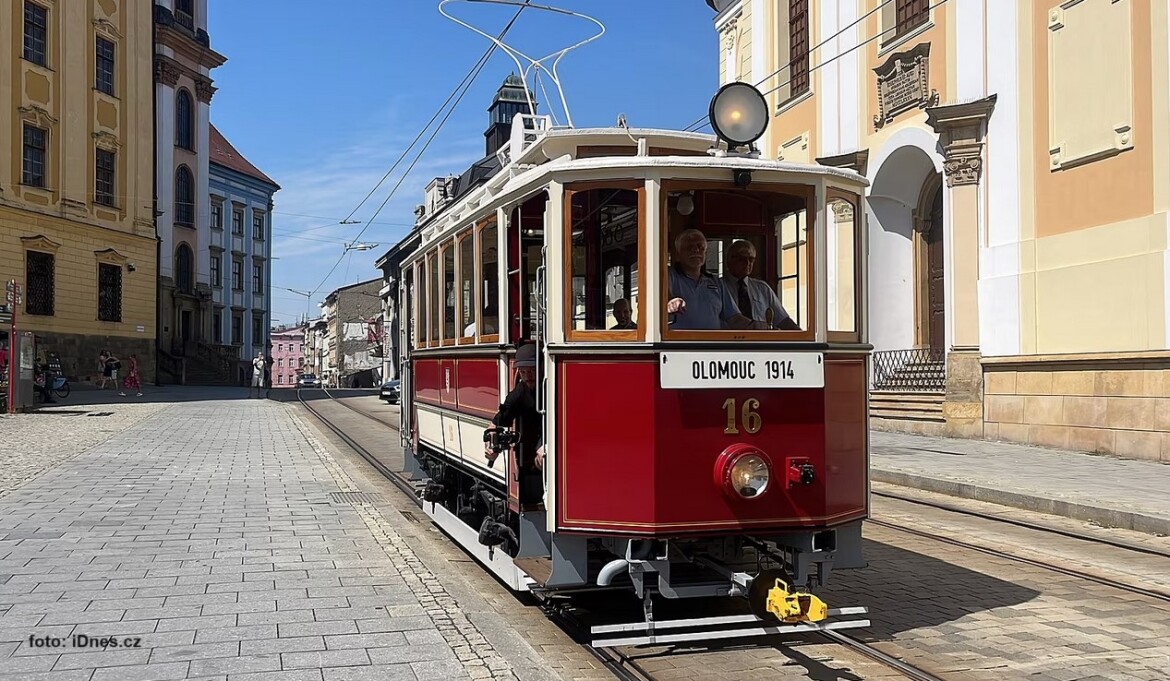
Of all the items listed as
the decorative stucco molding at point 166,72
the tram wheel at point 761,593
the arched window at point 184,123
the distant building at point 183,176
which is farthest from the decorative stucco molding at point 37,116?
the tram wheel at point 761,593

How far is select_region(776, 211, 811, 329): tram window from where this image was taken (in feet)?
19.2

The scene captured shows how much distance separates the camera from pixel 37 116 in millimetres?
35188

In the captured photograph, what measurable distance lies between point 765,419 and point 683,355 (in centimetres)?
59

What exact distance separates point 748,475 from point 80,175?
3788 centimetres

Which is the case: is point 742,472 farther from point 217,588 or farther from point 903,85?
point 903,85

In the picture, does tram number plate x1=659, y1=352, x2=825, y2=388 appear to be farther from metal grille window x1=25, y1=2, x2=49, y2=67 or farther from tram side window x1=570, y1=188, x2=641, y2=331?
metal grille window x1=25, y1=2, x2=49, y2=67

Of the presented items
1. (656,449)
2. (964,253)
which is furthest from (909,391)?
(656,449)

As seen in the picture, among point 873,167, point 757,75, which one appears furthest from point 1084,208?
point 757,75

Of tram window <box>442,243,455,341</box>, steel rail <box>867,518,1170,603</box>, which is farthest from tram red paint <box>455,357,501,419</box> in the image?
steel rail <box>867,518,1170,603</box>

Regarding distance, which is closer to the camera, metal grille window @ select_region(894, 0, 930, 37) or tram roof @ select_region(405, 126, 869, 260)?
tram roof @ select_region(405, 126, 869, 260)

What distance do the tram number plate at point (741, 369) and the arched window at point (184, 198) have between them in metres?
50.5

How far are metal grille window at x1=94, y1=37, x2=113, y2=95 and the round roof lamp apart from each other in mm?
38298

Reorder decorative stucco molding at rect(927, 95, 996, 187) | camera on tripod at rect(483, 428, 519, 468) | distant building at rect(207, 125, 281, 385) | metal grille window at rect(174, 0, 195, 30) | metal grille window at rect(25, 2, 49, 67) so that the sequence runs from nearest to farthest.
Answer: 1. camera on tripod at rect(483, 428, 519, 468)
2. decorative stucco molding at rect(927, 95, 996, 187)
3. metal grille window at rect(25, 2, 49, 67)
4. metal grille window at rect(174, 0, 195, 30)
5. distant building at rect(207, 125, 281, 385)

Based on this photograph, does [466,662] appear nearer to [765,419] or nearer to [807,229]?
[765,419]
